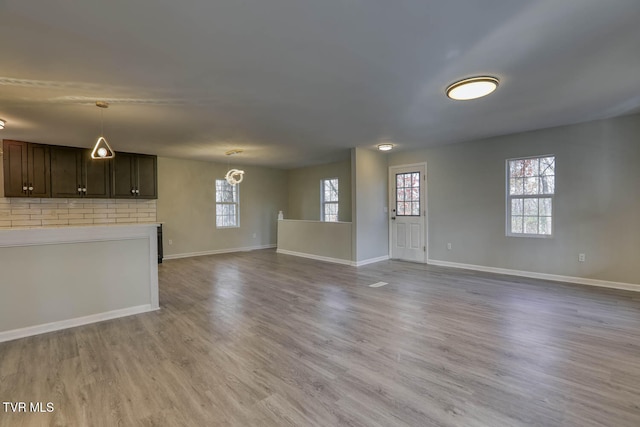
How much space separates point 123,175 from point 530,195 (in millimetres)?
7832

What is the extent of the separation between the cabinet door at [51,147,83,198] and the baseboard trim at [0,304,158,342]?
3662 mm

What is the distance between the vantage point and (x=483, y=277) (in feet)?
16.2

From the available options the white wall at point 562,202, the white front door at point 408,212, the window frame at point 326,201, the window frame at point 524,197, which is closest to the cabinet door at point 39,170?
the window frame at point 326,201

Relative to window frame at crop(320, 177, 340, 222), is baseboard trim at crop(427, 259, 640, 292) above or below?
below

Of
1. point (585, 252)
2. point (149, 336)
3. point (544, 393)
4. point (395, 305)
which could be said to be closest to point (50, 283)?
point (149, 336)

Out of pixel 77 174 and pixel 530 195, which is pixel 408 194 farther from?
pixel 77 174

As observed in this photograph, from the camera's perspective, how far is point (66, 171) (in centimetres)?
560

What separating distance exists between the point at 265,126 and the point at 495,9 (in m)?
3.20

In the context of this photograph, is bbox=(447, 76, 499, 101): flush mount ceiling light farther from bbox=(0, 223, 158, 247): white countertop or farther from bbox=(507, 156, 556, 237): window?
bbox=(0, 223, 158, 247): white countertop

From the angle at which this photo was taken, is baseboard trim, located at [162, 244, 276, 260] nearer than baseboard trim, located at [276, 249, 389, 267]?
No

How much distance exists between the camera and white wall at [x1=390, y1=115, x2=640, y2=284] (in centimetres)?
412

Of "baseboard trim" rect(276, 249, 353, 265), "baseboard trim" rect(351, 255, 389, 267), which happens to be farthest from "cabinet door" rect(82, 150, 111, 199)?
"baseboard trim" rect(351, 255, 389, 267)

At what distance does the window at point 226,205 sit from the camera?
25.7 feet

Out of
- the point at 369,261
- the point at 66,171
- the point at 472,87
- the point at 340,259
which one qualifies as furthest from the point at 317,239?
the point at 66,171
